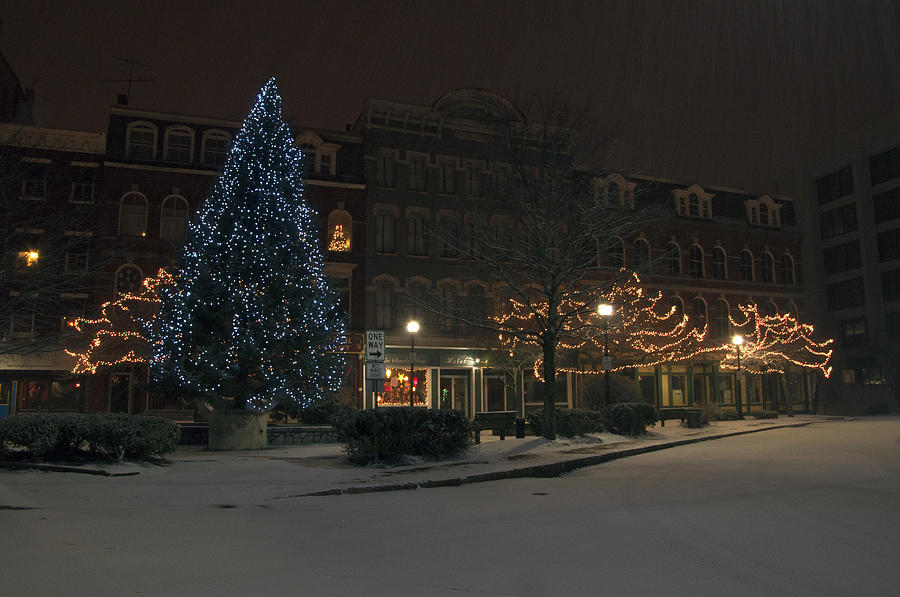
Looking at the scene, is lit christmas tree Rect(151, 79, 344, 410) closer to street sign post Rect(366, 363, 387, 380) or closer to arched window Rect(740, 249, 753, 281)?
street sign post Rect(366, 363, 387, 380)

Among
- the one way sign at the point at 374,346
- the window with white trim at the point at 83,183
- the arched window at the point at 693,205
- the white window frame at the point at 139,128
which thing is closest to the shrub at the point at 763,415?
the arched window at the point at 693,205

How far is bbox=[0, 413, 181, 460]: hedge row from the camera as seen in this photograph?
13.4 meters

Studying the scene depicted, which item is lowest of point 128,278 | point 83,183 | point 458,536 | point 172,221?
point 458,536

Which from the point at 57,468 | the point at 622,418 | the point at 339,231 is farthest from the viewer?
the point at 339,231

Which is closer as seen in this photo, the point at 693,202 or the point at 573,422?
the point at 573,422

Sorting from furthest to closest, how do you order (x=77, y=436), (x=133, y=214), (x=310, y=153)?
(x=310, y=153) → (x=133, y=214) → (x=77, y=436)

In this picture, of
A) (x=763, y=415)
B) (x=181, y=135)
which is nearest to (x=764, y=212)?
(x=763, y=415)

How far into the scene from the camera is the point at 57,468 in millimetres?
13117

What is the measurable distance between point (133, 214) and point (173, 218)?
68.0 inches

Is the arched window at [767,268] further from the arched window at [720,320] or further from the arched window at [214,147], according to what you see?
the arched window at [214,147]

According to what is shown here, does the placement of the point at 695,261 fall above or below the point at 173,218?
above

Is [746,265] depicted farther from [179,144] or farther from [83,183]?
[83,183]

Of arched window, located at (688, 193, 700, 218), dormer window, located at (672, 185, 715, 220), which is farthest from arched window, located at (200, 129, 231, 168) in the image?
arched window, located at (688, 193, 700, 218)

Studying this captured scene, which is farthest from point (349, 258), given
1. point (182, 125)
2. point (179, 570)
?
point (179, 570)
